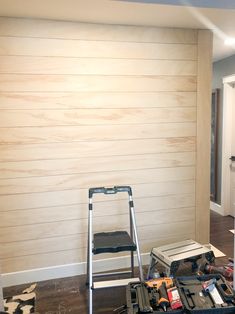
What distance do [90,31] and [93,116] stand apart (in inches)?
29.5

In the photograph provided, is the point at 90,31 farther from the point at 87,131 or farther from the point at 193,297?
the point at 193,297

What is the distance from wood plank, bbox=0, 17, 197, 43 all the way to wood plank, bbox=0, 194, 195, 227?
152 cm

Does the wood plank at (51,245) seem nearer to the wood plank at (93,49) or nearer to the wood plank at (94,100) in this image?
the wood plank at (94,100)

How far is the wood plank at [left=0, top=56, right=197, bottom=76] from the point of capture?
2582 mm

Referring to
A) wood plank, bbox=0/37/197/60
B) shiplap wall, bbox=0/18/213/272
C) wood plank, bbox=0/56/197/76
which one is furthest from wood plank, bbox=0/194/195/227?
wood plank, bbox=0/37/197/60

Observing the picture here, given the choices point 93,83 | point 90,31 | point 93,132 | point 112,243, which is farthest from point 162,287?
point 90,31

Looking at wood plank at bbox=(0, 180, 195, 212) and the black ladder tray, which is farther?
wood plank at bbox=(0, 180, 195, 212)

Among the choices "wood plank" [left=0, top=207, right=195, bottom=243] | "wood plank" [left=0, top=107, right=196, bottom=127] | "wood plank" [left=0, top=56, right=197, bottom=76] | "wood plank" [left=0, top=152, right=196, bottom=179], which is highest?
"wood plank" [left=0, top=56, right=197, bottom=76]

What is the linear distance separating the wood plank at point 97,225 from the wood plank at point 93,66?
4.50ft

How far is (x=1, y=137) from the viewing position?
2598mm

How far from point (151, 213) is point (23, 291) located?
53.9 inches

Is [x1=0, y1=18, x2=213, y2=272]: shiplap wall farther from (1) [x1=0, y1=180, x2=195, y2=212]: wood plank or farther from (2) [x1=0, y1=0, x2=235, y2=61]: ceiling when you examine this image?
(2) [x1=0, y1=0, x2=235, y2=61]: ceiling

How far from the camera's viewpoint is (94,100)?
2781 millimetres

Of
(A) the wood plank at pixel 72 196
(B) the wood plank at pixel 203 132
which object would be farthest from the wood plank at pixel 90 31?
(A) the wood plank at pixel 72 196
